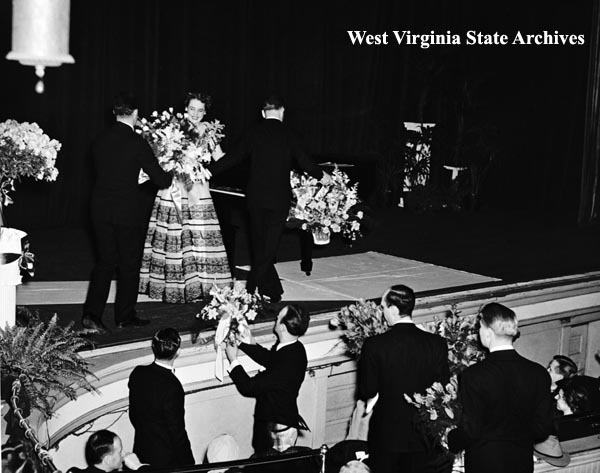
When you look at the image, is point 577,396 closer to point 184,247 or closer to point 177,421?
point 177,421

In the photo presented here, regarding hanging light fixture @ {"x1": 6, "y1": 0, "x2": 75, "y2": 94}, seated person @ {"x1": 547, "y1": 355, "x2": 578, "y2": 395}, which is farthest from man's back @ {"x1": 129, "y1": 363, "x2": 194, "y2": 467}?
hanging light fixture @ {"x1": 6, "y1": 0, "x2": 75, "y2": 94}

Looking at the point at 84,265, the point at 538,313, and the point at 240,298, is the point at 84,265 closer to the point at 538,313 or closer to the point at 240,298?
the point at 240,298

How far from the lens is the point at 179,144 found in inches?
254

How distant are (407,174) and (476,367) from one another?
9.26 m

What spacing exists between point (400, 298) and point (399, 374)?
34 centimetres

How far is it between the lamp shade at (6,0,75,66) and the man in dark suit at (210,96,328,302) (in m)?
4.90

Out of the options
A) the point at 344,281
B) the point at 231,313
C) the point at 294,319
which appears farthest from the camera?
the point at 344,281

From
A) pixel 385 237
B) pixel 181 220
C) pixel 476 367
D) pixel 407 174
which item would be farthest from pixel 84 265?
pixel 407 174

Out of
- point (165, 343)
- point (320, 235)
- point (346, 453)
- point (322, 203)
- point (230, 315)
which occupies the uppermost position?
point (322, 203)

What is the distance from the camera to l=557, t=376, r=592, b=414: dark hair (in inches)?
216

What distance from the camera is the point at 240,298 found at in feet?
18.7

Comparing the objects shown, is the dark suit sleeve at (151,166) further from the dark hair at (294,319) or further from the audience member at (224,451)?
the audience member at (224,451)

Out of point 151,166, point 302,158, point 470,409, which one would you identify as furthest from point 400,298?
point 302,158

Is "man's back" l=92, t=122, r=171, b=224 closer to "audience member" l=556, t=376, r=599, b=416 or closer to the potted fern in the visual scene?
the potted fern
